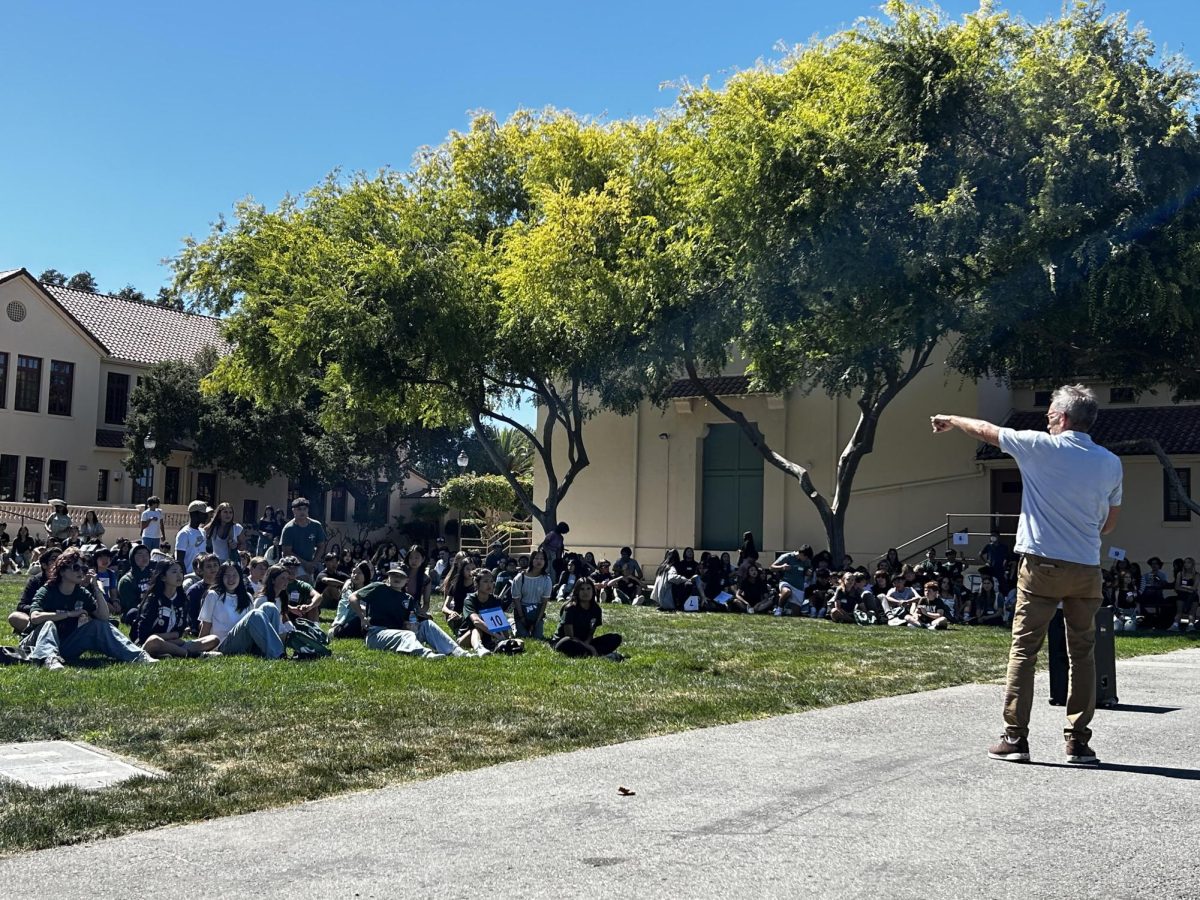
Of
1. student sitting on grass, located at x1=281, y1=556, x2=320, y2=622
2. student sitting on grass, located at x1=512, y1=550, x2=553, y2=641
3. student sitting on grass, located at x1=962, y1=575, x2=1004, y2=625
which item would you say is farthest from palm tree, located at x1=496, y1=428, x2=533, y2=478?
student sitting on grass, located at x1=512, y1=550, x2=553, y2=641

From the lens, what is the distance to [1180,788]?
6.29 metres

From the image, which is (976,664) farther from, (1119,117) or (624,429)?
(624,429)

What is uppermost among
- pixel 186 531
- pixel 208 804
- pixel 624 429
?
pixel 624 429

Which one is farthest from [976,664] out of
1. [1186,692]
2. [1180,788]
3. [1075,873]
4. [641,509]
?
[641,509]

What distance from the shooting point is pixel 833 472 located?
34.8m

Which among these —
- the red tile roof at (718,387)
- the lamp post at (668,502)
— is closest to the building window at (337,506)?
the lamp post at (668,502)

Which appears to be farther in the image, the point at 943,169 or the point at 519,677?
the point at 943,169

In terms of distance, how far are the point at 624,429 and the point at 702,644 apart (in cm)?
2340

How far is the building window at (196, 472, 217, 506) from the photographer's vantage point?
52.3m

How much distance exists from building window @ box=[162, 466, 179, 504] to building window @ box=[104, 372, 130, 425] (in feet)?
8.58

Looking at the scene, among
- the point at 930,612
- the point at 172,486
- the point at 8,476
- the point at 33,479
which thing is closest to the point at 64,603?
the point at 930,612

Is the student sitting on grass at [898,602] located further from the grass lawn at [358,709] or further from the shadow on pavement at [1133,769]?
the shadow on pavement at [1133,769]

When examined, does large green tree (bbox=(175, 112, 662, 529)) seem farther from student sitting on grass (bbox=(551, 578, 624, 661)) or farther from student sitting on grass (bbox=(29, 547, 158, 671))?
student sitting on grass (bbox=(29, 547, 158, 671))

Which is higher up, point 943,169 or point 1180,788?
point 943,169
